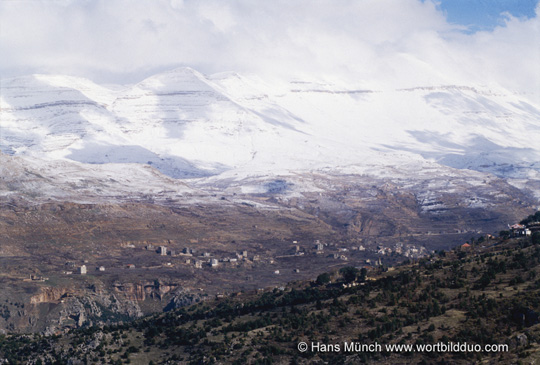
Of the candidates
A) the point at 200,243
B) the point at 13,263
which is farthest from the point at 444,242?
the point at 13,263

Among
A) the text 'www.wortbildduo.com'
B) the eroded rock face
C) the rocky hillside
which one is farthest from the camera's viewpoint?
the eroded rock face

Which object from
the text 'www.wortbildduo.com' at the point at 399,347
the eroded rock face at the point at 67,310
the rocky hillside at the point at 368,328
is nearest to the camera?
the text 'www.wortbildduo.com' at the point at 399,347

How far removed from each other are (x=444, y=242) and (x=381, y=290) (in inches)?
5223

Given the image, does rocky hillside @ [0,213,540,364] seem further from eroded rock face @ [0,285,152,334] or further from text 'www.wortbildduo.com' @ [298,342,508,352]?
eroded rock face @ [0,285,152,334]

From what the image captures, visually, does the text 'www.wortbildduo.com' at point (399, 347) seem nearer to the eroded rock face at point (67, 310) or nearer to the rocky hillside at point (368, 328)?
the rocky hillside at point (368, 328)

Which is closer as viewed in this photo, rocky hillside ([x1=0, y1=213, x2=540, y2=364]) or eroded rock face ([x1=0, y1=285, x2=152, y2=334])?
rocky hillside ([x1=0, y1=213, x2=540, y2=364])

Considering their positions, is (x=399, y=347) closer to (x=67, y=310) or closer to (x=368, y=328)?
(x=368, y=328)

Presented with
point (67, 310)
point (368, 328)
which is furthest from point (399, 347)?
point (67, 310)

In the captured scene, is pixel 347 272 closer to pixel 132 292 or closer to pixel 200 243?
pixel 132 292

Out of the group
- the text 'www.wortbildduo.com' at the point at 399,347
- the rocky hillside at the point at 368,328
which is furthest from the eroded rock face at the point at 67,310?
the text 'www.wortbildduo.com' at the point at 399,347

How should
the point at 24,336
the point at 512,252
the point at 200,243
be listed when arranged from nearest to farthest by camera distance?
the point at 512,252 < the point at 24,336 < the point at 200,243

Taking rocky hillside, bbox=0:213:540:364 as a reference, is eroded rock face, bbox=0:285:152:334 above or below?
below

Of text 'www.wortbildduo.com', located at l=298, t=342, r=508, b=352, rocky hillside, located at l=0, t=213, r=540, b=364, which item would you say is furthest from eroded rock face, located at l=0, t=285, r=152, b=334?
text 'www.wortbildduo.com', located at l=298, t=342, r=508, b=352

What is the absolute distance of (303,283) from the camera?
92.1m
